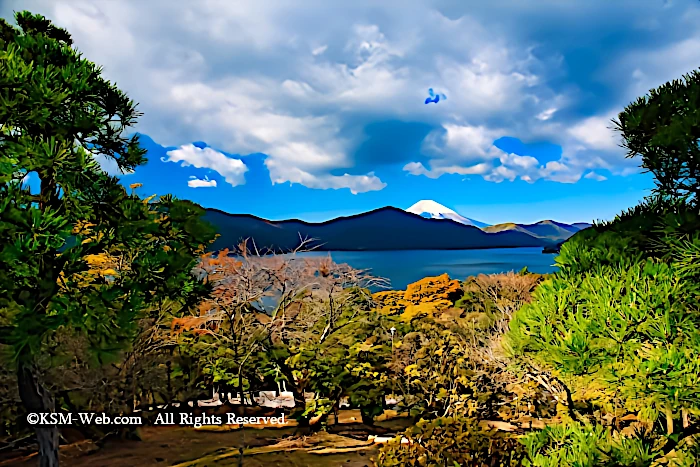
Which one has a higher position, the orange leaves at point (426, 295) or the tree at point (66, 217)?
the tree at point (66, 217)

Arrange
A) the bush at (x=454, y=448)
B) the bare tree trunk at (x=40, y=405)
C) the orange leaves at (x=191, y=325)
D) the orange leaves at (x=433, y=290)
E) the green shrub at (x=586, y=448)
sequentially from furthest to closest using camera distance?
the orange leaves at (x=433, y=290) < the orange leaves at (x=191, y=325) < the bush at (x=454, y=448) < the bare tree trunk at (x=40, y=405) < the green shrub at (x=586, y=448)

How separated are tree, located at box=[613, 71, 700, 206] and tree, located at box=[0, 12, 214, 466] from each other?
7.38 ft

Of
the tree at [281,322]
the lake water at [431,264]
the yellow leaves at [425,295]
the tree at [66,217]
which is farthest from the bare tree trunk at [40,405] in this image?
the yellow leaves at [425,295]

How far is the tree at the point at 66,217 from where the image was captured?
1.77 m

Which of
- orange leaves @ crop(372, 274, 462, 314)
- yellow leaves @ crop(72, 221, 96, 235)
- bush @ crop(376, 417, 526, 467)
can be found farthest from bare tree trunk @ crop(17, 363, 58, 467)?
orange leaves @ crop(372, 274, 462, 314)

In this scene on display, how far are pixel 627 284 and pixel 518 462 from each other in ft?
7.63

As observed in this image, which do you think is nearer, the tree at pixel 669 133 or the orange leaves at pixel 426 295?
the tree at pixel 669 133

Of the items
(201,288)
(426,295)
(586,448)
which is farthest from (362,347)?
(586,448)

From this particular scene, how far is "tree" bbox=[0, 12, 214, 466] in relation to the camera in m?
1.77

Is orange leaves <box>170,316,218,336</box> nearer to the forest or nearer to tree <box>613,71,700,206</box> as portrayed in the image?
the forest

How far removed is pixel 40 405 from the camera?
2422mm

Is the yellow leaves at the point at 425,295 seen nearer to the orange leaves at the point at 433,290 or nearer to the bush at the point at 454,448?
the orange leaves at the point at 433,290

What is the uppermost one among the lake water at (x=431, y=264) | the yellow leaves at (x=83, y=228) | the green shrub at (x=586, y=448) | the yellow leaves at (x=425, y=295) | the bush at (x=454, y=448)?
the yellow leaves at (x=83, y=228)

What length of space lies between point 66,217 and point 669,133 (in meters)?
2.35
